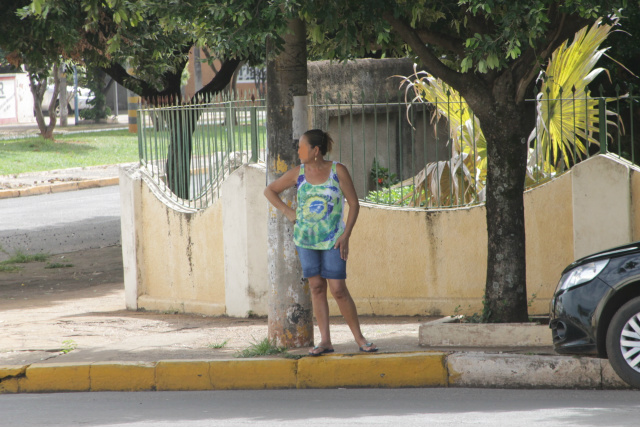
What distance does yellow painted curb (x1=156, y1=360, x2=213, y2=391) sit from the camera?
6.56 m

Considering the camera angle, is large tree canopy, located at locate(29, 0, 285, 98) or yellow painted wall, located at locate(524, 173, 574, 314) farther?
yellow painted wall, located at locate(524, 173, 574, 314)

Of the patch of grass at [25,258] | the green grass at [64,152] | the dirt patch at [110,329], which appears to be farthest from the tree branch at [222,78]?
the green grass at [64,152]

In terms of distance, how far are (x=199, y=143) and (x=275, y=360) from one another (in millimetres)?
3636

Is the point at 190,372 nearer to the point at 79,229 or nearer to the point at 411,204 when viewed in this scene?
the point at 411,204

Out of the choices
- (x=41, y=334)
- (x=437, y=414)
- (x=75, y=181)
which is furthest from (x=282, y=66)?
(x=75, y=181)

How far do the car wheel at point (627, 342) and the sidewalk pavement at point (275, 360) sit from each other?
0.34m

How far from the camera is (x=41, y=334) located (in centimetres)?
831

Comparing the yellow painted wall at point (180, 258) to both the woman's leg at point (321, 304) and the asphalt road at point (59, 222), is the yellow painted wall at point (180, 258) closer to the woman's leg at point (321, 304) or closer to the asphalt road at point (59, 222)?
the woman's leg at point (321, 304)

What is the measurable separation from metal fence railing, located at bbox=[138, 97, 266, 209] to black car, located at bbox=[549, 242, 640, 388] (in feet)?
12.4

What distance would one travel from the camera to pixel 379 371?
6.36 metres

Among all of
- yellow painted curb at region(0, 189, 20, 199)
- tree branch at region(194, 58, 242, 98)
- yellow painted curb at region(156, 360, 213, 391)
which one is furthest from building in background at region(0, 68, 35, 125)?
yellow painted curb at region(156, 360, 213, 391)

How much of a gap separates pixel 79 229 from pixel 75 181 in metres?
7.17

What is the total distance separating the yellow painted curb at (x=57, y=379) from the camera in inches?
263

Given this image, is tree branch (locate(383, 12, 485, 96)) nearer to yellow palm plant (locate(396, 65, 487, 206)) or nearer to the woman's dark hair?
the woman's dark hair
